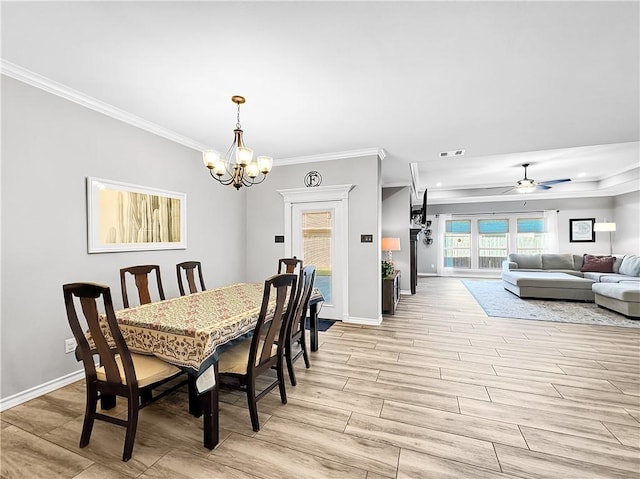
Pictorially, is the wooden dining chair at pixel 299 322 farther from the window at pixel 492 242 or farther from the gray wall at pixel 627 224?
the gray wall at pixel 627 224

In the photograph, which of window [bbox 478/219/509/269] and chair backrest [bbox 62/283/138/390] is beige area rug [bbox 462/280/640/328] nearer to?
window [bbox 478/219/509/269]

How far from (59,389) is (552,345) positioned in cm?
512

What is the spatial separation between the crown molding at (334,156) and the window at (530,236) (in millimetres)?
7239

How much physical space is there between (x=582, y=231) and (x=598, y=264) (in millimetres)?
1858

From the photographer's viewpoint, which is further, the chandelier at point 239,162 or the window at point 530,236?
Result: the window at point 530,236

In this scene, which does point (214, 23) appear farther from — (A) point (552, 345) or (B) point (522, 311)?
(B) point (522, 311)

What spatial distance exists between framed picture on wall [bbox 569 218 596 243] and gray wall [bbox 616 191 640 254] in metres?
0.46

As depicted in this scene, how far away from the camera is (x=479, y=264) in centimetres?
992

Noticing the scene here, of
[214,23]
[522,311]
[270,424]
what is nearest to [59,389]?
[270,424]

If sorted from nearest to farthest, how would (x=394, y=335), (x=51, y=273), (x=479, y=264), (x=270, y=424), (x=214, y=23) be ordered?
(x=214, y=23) → (x=270, y=424) → (x=51, y=273) → (x=394, y=335) → (x=479, y=264)

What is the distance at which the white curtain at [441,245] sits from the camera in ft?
33.1

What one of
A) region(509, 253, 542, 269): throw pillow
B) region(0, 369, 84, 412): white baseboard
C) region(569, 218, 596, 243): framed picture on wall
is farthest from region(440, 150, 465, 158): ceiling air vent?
region(569, 218, 596, 243): framed picture on wall

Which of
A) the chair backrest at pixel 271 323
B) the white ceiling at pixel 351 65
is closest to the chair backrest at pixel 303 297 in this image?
the chair backrest at pixel 271 323

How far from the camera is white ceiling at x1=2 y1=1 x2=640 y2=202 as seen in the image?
5.80 feet
